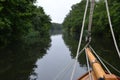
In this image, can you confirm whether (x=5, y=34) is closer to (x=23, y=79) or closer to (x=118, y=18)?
(x=118, y=18)

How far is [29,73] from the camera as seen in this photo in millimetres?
15875

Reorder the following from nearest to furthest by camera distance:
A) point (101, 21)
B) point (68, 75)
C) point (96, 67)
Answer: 1. point (96, 67)
2. point (68, 75)
3. point (101, 21)

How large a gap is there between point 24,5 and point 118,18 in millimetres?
12524

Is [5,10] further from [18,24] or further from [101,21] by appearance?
[101,21]

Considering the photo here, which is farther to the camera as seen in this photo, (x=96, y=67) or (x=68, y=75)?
(x=68, y=75)

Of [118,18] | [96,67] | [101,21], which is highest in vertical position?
[101,21]

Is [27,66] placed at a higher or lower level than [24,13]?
lower


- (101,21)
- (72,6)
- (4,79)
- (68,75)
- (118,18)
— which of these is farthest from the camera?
(72,6)

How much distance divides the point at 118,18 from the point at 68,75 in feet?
Result: 84.2

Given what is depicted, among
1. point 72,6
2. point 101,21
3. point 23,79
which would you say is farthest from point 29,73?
point 72,6

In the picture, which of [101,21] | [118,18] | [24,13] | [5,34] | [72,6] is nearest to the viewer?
[5,34]

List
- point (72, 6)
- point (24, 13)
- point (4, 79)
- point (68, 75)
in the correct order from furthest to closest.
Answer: point (72, 6) < point (24, 13) < point (68, 75) < point (4, 79)

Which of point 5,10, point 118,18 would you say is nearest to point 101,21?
point 118,18

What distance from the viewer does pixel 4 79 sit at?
14.1 metres
